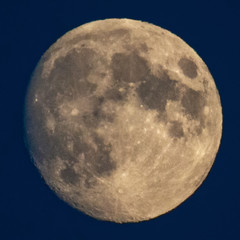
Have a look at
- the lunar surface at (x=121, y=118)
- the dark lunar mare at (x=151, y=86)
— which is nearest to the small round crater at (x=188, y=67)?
the lunar surface at (x=121, y=118)

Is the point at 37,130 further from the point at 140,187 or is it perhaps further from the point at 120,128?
the point at 140,187

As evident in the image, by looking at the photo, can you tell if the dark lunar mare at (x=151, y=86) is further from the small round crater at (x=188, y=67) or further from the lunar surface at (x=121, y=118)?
the small round crater at (x=188, y=67)

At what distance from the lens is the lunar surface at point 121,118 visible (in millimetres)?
3984

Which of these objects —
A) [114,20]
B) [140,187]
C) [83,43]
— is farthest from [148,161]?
[114,20]

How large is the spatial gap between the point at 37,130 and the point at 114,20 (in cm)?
193

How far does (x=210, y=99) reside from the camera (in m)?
4.57

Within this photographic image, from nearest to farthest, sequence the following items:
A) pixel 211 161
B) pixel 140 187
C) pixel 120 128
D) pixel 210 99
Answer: pixel 120 128
pixel 140 187
pixel 210 99
pixel 211 161

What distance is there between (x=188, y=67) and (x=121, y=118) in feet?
4.01

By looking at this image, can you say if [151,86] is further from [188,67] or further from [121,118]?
[188,67]

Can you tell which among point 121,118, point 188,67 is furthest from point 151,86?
point 188,67

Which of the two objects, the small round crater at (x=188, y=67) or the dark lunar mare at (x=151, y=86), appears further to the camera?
the small round crater at (x=188, y=67)

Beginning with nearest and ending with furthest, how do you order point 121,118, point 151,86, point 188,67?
1. point 121,118
2. point 151,86
3. point 188,67

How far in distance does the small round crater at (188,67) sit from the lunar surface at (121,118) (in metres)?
0.02

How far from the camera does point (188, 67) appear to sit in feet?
14.4
